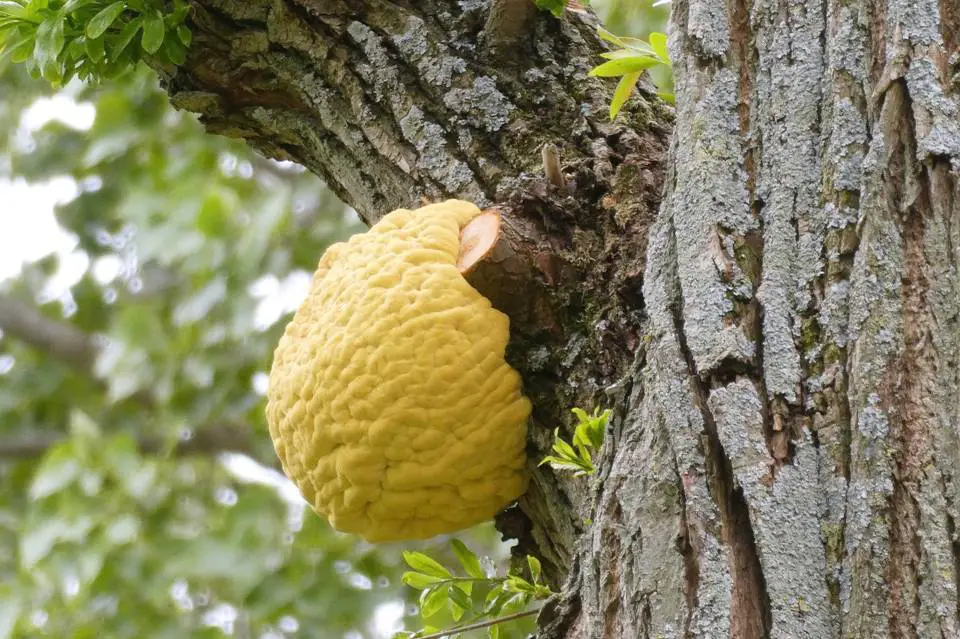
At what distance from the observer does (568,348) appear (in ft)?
3.68

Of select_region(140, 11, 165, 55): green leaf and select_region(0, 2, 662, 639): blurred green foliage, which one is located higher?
select_region(140, 11, 165, 55): green leaf

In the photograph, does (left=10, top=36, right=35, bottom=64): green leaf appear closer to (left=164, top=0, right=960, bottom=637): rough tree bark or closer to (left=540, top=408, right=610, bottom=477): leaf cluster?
A: (left=164, top=0, right=960, bottom=637): rough tree bark

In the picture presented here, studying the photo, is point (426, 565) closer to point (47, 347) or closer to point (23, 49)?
point (23, 49)

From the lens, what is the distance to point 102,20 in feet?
4.34

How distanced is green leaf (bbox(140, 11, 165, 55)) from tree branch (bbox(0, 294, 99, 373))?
Answer: 317 centimetres

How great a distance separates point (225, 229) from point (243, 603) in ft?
3.39

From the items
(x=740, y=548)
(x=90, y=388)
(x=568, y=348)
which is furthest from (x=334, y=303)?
(x=90, y=388)

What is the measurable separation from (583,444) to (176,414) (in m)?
2.78

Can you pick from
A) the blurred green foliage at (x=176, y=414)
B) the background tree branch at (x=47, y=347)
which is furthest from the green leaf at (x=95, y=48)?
the background tree branch at (x=47, y=347)

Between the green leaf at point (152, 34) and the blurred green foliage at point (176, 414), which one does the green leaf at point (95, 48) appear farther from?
the blurred green foliage at point (176, 414)

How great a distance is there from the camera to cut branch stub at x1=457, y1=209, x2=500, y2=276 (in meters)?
1.12

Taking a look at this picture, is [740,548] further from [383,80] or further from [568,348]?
[383,80]

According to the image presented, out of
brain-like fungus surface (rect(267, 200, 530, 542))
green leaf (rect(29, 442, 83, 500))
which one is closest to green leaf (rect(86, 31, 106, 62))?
brain-like fungus surface (rect(267, 200, 530, 542))

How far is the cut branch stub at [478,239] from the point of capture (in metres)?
1.12
